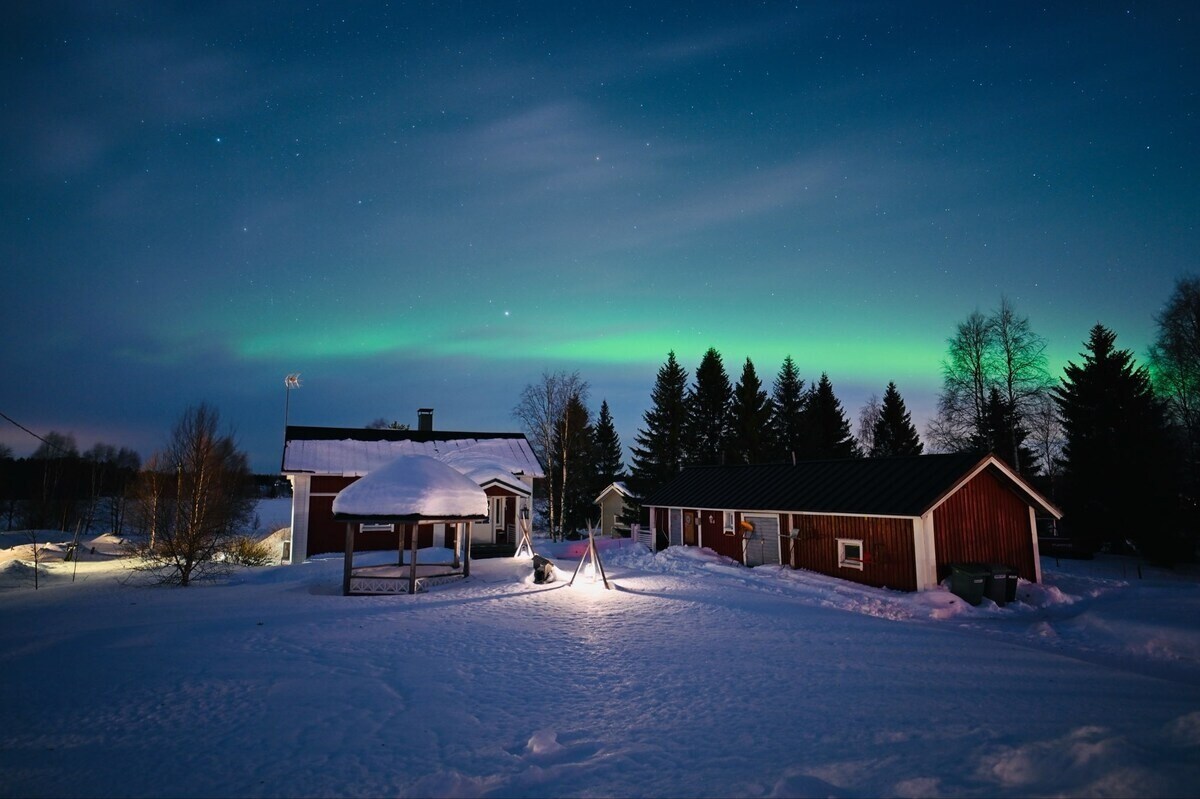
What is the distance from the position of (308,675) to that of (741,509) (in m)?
16.9

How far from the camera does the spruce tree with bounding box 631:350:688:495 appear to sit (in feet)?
139

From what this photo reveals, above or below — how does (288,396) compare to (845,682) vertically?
above

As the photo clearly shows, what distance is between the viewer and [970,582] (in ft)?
51.9

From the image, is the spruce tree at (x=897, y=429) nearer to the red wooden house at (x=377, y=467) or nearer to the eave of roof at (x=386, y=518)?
the red wooden house at (x=377, y=467)

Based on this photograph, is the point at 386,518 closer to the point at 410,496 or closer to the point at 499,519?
the point at 410,496

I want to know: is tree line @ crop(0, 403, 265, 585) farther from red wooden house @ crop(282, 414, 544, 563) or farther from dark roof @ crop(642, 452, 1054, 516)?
dark roof @ crop(642, 452, 1054, 516)

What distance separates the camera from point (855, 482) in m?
19.8

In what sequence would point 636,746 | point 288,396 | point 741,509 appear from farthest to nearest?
point 288,396, point 741,509, point 636,746

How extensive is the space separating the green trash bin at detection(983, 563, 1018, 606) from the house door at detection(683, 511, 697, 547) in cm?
1190

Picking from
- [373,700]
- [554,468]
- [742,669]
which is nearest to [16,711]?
[373,700]

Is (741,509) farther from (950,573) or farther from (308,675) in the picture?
(308,675)

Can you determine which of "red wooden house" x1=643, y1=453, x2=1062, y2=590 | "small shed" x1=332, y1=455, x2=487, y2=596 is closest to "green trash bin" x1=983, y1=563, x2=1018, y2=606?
"red wooden house" x1=643, y1=453, x2=1062, y2=590

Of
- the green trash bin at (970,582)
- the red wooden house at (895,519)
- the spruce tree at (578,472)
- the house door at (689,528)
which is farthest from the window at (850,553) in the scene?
the spruce tree at (578,472)

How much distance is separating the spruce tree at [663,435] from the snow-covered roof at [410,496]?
24500 mm
